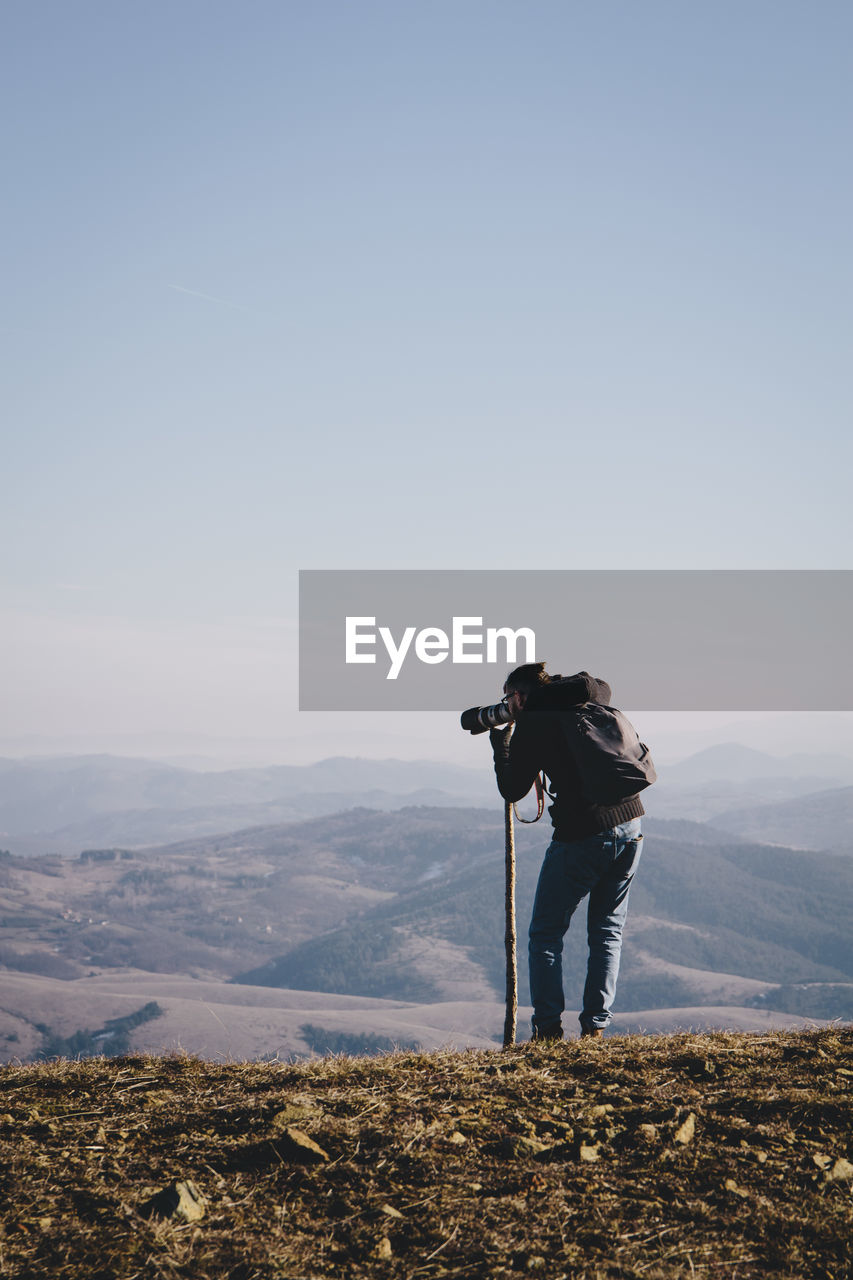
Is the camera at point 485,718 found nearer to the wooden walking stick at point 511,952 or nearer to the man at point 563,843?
the man at point 563,843

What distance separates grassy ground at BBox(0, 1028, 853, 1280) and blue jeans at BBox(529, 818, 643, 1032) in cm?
135

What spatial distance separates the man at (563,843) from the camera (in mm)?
8953

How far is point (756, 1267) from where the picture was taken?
4.52 metres

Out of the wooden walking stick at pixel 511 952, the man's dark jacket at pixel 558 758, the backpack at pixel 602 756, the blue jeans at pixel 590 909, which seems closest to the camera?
the backpack at pixel 602 756

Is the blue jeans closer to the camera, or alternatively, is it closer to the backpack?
the backpack

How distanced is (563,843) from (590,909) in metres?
0.82

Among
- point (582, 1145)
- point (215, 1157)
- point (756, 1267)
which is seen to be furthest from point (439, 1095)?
point (756, 1267)

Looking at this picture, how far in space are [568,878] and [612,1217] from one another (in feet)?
13.9

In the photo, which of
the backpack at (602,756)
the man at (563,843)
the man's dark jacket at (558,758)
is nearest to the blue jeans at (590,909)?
the man at (563,843)

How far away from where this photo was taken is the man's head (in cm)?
915

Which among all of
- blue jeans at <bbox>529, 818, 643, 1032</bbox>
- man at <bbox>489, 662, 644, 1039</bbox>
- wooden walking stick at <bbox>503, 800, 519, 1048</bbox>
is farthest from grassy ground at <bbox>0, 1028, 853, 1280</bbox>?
wooden walking stick at <bbox>503, 800, 519, 1048</bbox>

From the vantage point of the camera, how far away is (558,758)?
899cm

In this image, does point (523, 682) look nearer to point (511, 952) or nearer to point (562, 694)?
point (562, 694)

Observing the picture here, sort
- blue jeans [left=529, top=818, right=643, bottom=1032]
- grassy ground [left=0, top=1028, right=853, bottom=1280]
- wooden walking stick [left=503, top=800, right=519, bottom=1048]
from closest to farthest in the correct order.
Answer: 1. grassy ground [left=0, top=1028, right=853, bottom=1280]
2. blue jeans [left=529, top=818, right=643, bottom=1032]
3. wooden walking stick [left=503, top=800, right=519, bottom=1048]
